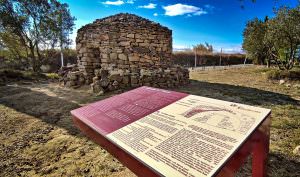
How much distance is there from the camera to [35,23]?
46.0 feet

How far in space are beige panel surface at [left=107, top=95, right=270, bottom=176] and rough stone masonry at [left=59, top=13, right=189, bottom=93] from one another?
5.07 meters

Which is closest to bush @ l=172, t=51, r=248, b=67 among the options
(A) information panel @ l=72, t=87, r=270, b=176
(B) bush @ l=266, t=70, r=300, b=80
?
(B) bush @ l=266, t=70, r=300, b=80

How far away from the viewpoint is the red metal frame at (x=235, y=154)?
1238mm

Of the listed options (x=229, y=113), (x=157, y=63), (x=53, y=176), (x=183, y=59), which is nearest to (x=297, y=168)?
(x=229, y=113)

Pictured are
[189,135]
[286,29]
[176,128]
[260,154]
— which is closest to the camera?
[189,135]

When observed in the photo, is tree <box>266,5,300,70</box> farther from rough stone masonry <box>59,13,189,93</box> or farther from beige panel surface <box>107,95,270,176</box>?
beige panel surface <box>107,95,270,176</box>

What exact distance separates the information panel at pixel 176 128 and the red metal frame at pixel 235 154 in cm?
5

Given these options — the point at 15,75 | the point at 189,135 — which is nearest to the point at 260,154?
the point at 189,135

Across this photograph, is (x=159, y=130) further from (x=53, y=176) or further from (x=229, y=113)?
(x=53, y=176)

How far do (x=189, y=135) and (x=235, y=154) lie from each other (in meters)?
0.36

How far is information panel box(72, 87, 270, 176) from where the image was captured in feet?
4.01

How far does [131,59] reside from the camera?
715cm

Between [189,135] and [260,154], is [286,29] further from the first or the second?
[189,135]

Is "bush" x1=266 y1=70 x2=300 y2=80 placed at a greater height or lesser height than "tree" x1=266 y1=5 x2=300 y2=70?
lesser
